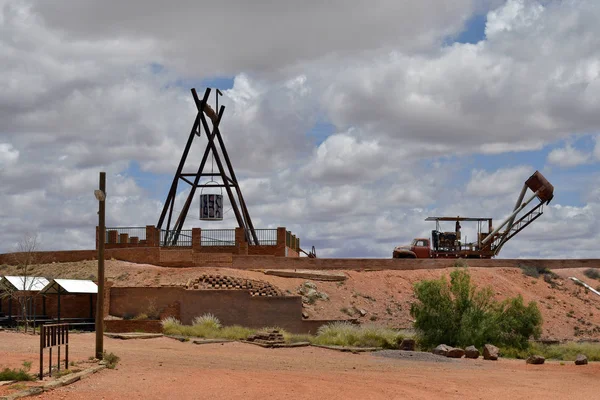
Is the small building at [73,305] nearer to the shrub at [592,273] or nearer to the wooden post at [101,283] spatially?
the wooden post at [101,283]

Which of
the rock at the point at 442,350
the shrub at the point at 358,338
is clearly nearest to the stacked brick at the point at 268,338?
the shrub at the point at 358,338

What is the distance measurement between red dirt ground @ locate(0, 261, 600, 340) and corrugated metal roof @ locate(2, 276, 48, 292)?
4.56 m

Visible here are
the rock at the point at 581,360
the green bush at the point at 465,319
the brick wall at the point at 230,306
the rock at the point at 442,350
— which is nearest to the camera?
the rock at the point at 581,360

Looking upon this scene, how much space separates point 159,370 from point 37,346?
6.99 m

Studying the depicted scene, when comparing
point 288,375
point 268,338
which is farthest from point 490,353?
point 288,375

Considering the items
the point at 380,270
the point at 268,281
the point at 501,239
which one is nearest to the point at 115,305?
the point at 268,281

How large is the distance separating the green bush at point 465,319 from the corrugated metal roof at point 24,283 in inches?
715

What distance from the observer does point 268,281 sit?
143 feet

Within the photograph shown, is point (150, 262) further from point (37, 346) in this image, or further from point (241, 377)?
point (241, 377)

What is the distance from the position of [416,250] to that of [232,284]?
18267mm

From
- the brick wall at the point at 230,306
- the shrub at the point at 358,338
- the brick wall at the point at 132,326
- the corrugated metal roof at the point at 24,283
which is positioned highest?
the corrugated metal roof at the point at 24,283

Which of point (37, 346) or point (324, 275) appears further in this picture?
point (324, 275)

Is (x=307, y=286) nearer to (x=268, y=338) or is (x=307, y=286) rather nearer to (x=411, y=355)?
(x=268, y=338)

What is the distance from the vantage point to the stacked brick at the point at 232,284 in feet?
133
